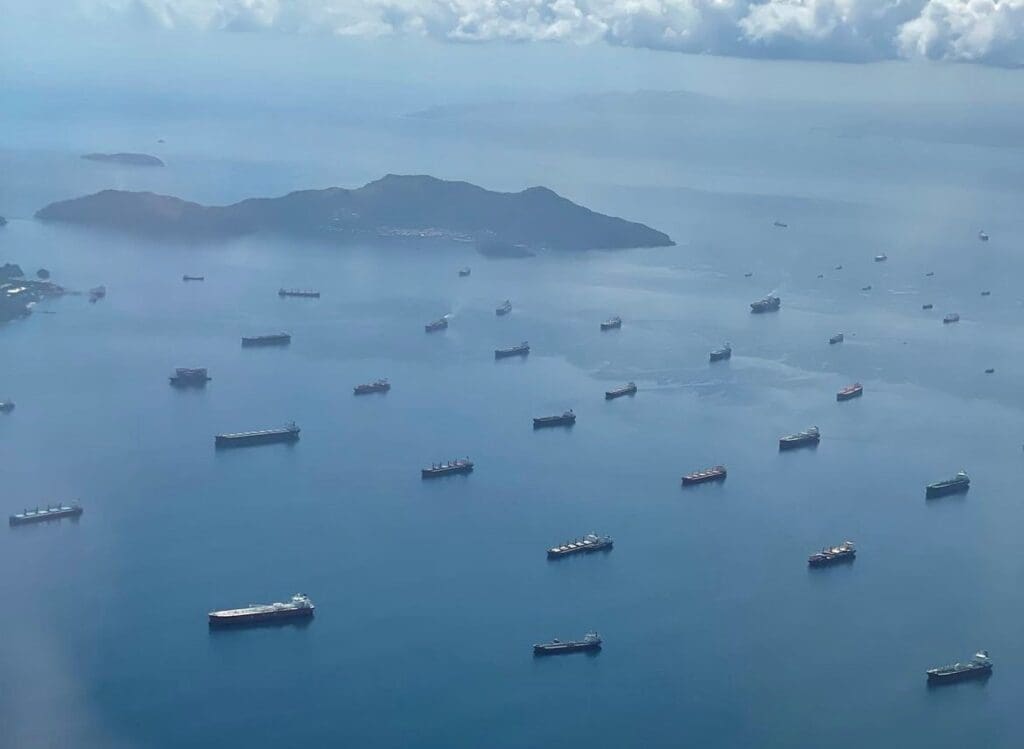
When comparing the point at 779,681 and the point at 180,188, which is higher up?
the point at 180,188

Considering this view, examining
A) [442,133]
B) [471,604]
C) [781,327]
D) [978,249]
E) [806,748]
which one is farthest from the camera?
[442,133]

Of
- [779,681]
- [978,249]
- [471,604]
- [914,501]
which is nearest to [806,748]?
[779,681]

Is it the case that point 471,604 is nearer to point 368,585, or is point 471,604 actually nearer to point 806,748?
point 368,585

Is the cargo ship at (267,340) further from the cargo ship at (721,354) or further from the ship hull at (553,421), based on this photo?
the cargo ship at (721,354)

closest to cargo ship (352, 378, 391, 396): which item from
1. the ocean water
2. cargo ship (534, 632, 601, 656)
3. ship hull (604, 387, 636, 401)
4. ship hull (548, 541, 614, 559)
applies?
the ocean water

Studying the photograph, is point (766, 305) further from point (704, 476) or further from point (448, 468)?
point (448, 468)
